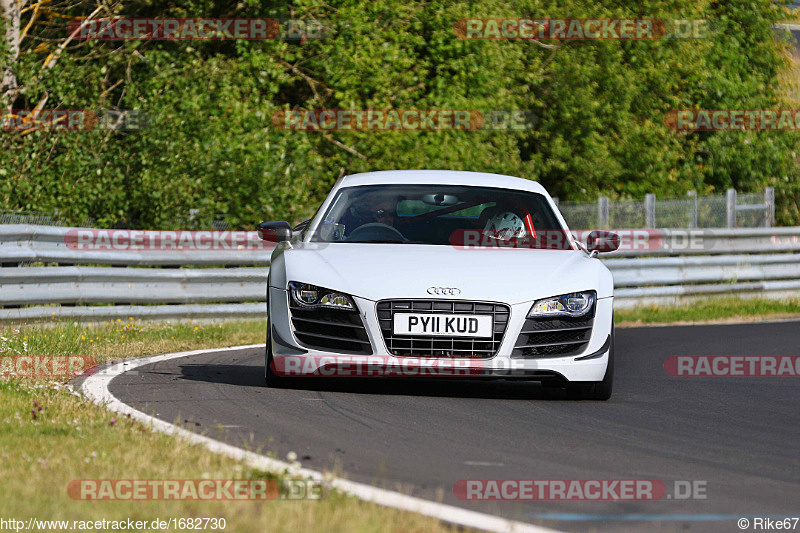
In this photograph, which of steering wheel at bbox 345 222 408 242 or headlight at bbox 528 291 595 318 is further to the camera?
steering wheel at bbox 345 222 408 242

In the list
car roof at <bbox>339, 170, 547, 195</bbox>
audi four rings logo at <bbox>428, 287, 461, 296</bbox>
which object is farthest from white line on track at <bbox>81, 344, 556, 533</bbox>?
car roof at <bbox>339, 170, 547, 195</bbox>

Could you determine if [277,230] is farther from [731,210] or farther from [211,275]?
[731,210]

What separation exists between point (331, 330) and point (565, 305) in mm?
1391

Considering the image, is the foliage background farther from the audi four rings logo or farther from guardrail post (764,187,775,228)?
the audi four rings logo

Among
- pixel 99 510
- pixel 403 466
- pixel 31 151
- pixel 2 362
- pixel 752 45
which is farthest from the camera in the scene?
pixel 752 45

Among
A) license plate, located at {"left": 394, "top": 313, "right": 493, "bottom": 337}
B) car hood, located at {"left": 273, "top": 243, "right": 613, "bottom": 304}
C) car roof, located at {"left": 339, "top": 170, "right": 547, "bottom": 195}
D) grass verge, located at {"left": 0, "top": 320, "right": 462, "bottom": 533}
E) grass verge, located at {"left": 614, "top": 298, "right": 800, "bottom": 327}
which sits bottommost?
grass verge, located at {"left": 614, "top": 298, "right": 800, "bottom": 327}

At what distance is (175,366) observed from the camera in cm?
935

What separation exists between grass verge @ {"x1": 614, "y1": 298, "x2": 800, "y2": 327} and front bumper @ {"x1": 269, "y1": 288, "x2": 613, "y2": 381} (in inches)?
344

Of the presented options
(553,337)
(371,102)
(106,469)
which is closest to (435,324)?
(553,337)

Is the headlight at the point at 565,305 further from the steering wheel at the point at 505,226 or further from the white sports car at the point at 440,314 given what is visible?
the steering wheel at the point at 505,226

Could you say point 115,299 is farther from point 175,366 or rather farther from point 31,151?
point 31,151

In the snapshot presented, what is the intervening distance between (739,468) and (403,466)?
1.50 m

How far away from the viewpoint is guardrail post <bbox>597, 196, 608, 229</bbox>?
1867 cm

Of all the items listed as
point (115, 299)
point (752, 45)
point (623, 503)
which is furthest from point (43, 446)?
point (752, 45)
